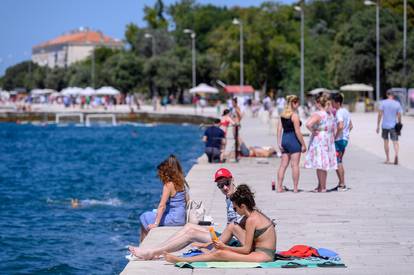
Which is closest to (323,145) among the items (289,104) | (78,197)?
(289,104)

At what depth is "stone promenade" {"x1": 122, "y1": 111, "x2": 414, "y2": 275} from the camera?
32.7 ft

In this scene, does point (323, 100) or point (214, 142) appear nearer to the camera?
point (323, 100)

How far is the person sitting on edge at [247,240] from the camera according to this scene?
30.9 ft

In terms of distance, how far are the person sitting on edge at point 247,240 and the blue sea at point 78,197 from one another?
441 centimetres

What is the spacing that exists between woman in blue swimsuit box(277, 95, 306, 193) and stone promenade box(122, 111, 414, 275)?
0.51 meters

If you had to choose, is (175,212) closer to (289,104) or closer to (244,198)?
(244,198)

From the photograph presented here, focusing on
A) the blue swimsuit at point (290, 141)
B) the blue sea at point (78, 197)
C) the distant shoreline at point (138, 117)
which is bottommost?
the blue sea at point (78, 197)

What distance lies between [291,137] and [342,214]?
100 inches

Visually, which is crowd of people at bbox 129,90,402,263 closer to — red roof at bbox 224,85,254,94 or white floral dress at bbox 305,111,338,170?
white floral dress at bbox 305,111,338,170

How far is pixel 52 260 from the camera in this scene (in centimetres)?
1506

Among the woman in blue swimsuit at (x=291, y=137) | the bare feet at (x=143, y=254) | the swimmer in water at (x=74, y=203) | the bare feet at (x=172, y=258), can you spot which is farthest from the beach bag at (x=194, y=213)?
the swimmer in water at (x=74, y=203)

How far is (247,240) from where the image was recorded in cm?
952

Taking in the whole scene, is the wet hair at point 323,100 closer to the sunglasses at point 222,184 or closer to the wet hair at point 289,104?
the wet hair at point 289,104

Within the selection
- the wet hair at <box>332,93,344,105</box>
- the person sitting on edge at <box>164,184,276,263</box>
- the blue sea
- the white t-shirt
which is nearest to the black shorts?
the white t-shirt
